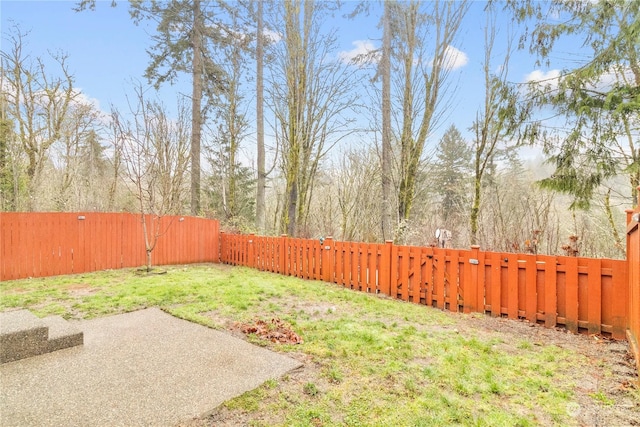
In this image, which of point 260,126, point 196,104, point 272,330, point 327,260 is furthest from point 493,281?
point 196,104

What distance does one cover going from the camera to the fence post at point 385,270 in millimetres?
5660

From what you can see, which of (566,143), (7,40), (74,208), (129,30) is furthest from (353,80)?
(74,208)

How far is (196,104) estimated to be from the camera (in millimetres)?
12375

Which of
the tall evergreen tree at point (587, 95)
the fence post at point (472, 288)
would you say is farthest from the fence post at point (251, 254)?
the tall evergreen tree at point (587, 95)

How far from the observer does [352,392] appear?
7.40 ft

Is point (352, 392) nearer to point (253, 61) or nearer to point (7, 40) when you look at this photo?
point (253, 61)

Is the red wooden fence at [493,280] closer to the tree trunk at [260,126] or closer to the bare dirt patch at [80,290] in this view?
the bare dirt patch at [80,290]

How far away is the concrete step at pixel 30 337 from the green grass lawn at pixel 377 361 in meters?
1.14

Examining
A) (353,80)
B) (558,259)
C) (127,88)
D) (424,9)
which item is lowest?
(558,259)

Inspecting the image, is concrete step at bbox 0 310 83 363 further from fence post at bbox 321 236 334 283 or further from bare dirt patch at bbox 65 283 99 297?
fence post at bbox 321 236 334 283

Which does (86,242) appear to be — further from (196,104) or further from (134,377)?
(134,377)

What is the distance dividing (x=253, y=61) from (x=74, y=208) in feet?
31.9

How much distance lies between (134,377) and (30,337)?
124 cm

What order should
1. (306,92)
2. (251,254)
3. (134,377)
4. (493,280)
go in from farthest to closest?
(306,92)
(251,254)
(493,280)
(134,377)
